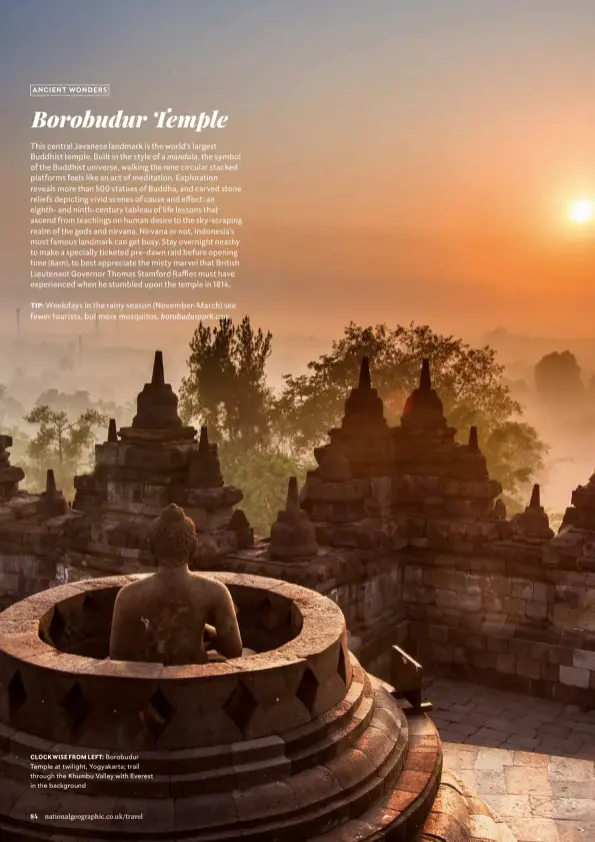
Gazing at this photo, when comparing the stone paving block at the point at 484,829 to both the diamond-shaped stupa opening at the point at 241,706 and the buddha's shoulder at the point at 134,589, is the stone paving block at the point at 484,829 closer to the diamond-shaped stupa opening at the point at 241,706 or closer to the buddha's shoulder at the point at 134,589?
the diamond-shaped stupa opening at the point at 241,706

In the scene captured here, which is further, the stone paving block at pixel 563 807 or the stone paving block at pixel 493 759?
the stone paving block at pixel 493 759

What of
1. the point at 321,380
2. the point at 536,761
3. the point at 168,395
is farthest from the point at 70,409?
the point at 536,761

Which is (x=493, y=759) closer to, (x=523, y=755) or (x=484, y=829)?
(x=523, y=755)

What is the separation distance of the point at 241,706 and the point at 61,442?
130ft

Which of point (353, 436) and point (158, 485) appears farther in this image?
point (353, 436)

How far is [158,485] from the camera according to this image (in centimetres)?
1225

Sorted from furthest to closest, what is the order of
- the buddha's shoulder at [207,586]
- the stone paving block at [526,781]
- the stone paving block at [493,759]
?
the stone paving block at [493,759]
the stone paving block at [526,781]
the buddha's shoulder at [207,586]

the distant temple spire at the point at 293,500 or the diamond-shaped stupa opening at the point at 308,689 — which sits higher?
the distant temple spire at the point at 293,500

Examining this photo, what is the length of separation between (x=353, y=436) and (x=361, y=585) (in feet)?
8.14

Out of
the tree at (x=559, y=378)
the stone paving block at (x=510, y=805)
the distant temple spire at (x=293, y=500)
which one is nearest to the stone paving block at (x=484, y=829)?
the stone paving block at (x=510, y=805)

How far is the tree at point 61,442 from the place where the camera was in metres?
42.6

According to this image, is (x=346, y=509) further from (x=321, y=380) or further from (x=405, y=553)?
(x=321, y=380)

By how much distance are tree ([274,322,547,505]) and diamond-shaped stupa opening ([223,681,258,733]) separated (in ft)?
101

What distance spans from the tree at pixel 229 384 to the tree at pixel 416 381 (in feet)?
8.02
